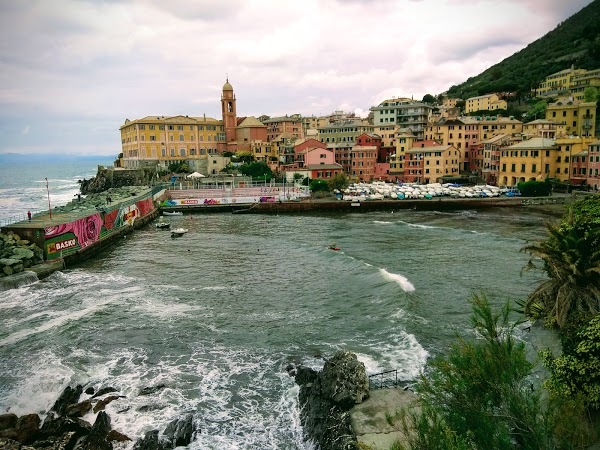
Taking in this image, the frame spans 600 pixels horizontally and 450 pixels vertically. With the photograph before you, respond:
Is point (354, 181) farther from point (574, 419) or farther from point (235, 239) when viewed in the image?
point (574, 419)

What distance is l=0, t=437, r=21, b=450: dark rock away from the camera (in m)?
14.6

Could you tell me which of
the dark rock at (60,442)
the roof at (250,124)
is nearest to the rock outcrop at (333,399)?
the dark rock at (60,442)

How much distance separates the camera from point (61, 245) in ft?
132

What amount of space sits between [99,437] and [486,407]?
12.5 meters

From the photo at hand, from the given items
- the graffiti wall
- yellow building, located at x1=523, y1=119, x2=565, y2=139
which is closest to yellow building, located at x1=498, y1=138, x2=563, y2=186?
yellow building, located at x1=523, y1=119, x2=565, y2=139

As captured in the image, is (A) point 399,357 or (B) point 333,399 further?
(A) point 399,357

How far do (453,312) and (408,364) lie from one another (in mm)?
7339

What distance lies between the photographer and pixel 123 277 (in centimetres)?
3572

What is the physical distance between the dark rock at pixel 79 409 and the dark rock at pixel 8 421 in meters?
1.66

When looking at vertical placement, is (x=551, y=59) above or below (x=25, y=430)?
above

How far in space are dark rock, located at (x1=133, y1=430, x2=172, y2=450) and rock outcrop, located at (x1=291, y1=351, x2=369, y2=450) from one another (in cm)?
480

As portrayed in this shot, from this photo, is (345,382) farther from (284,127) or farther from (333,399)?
(284,127)

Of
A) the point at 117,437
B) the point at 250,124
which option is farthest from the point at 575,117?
the point at 117,437

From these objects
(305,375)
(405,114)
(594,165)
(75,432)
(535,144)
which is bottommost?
(75,432)
